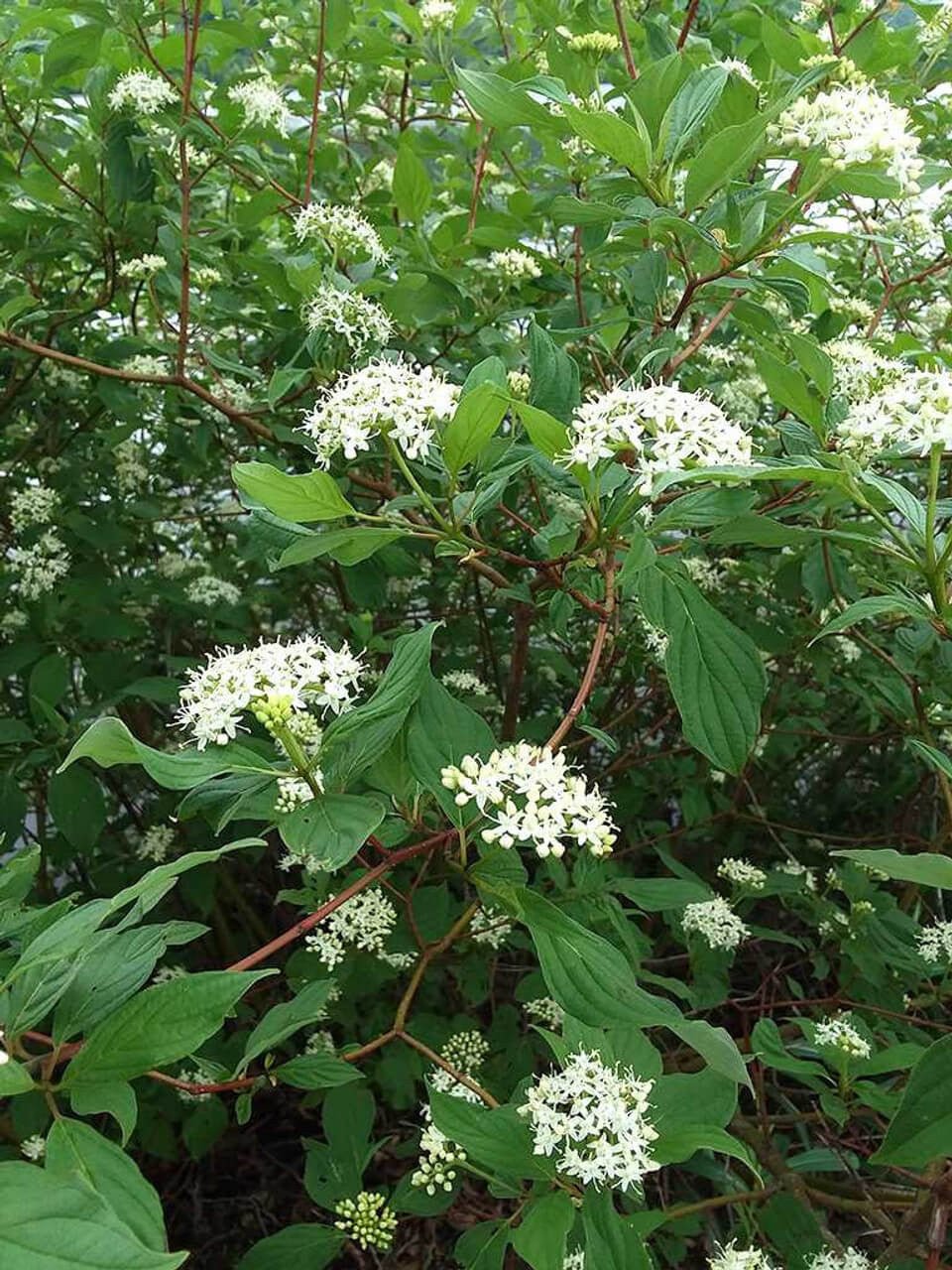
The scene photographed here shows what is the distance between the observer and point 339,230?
1.58 m

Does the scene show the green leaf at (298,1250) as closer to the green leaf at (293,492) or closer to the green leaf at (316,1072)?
the green leaf at (316,1072)

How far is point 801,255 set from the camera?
131 centimetres

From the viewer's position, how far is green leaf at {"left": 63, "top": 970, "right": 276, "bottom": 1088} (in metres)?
0.77

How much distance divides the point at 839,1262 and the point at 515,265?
1.60 metres

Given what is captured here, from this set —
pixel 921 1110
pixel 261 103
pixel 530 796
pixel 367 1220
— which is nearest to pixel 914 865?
pixel 921 1110

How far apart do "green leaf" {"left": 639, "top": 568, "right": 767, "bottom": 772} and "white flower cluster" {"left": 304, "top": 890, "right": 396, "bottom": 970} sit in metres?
0.75

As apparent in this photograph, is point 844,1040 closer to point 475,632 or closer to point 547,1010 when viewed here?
point 547,1010

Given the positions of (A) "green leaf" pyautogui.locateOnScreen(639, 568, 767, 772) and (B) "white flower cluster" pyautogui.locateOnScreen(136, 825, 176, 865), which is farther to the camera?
(B) "white flower cluster" pyautogui.locateOnScreen(136, 825, 176, 865)

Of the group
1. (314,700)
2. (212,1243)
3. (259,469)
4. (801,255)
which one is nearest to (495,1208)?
(212,1243)

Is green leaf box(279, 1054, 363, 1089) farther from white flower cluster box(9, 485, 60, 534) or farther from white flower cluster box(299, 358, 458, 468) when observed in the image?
white flower cluster box(9, 485, 60, 534)

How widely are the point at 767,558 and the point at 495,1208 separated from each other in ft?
4.46

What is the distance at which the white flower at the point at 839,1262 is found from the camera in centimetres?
129

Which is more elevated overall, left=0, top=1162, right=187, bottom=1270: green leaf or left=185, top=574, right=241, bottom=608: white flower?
left=185, top=574, right=241, bottom=608: white flower

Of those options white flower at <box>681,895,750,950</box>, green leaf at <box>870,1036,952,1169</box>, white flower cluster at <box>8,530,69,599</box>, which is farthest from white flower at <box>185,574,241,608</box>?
green leaf at <box>870,1036,952,1169</box>
